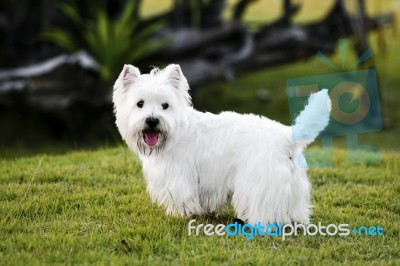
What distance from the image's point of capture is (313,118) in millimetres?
4531

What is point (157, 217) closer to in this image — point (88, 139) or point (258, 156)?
point (258, 156)

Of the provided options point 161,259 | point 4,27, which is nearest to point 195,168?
point 161,259

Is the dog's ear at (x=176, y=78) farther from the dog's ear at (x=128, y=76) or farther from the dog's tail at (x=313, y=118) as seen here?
the dog's tail at (x=313, y=118)

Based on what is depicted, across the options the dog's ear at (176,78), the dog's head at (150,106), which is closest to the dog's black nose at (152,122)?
the dog's head at (150,106)

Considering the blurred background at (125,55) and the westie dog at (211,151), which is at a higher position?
the blurred background at (125,55)

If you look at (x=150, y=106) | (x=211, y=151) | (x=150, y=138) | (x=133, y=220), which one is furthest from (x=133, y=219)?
(x=150, y=106)

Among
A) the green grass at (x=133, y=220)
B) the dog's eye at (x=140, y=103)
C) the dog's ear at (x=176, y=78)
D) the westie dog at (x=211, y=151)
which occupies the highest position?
the dog's ear at (x=176, y=78)

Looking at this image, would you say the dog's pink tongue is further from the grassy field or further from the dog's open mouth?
the grassy field

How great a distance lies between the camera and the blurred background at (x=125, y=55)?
1188cm

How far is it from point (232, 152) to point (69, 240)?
54.1 inches

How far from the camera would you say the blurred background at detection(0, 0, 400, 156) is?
11875 millimetres

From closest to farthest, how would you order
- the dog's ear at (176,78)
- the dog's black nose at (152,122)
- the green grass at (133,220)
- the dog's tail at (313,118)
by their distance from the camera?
1. the green grass at (133,220)
2. the dog's tail at (313,118)
3. the dog's black nose at (152,122)
4. the dog's ear at (176,78)

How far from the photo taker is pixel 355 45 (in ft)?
43.4

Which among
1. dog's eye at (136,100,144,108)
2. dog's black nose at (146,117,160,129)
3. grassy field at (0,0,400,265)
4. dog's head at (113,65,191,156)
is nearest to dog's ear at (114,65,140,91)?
dog's head at (113,65,191,156)
